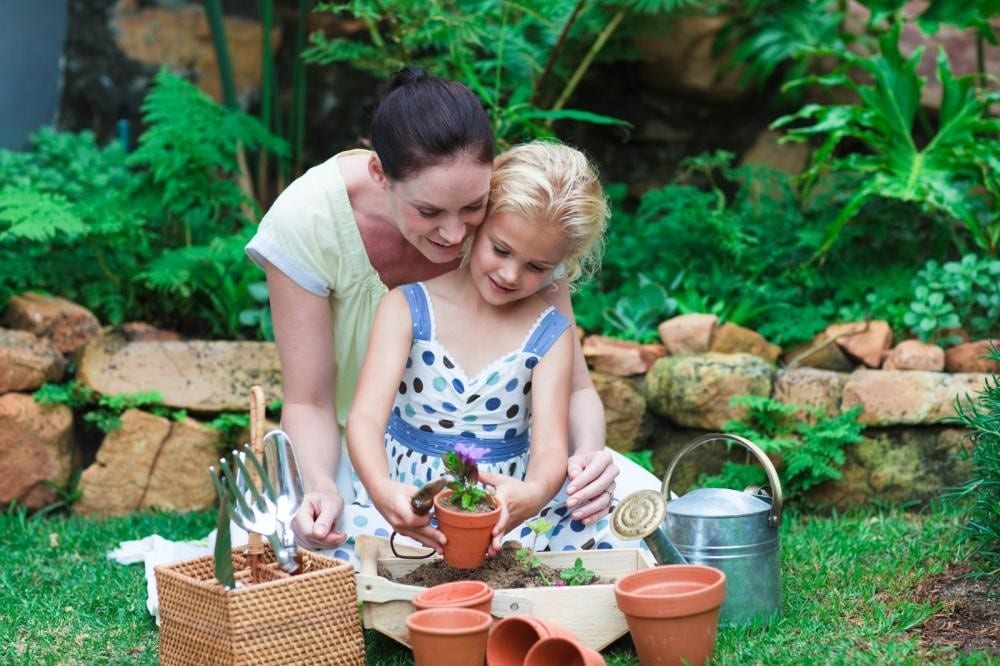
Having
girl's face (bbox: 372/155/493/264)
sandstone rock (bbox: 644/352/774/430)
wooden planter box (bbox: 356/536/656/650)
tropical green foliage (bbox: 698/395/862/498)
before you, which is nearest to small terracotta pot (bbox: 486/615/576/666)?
wooden planter box (bbox: 356/536/656/650)

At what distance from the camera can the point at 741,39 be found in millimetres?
6160

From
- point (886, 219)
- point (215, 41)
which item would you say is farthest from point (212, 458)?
point (886, 219)

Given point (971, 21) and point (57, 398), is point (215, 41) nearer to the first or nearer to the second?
point (57, 398)

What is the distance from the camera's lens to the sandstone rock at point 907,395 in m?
4.50

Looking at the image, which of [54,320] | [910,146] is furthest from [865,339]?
[54,320]

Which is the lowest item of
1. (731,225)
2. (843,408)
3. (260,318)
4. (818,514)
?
(818,514)

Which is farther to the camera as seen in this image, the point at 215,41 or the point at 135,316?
the point at 215,41

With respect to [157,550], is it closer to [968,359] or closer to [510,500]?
[510,500]

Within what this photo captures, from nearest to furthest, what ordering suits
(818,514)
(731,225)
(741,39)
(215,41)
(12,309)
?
(818,514), (12,309), (731,225), (215,41), (741,39)

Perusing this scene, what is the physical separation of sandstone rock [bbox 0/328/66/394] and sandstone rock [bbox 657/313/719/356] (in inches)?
96.4

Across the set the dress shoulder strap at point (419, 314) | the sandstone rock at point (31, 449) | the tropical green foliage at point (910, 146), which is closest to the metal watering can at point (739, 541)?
the dress shoulder strap at point (419, 314)

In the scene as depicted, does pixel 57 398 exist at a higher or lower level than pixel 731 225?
lower

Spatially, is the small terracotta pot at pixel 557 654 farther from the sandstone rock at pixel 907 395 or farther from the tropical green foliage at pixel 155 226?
the tropical green foliage at pixel 155 226

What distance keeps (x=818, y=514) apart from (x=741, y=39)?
2663 mm
